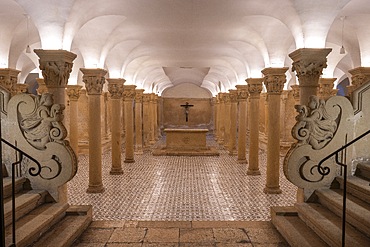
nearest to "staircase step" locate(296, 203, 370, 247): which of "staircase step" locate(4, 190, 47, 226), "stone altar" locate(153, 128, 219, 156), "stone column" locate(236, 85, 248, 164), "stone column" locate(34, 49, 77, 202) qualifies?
"staircase step" locate(4, 190, 47, 226)

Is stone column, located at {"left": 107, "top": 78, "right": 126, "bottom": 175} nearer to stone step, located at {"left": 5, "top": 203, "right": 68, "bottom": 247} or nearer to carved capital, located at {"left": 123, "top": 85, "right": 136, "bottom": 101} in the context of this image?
carved capital, located at {"left": 123, "top": 85, "right": 136, "bottom": 101}

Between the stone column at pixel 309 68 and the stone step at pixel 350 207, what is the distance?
7.34ft

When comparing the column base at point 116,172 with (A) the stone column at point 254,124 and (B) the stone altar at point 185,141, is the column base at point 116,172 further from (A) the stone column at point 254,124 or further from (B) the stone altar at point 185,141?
(B) the stone altar at point 185,141

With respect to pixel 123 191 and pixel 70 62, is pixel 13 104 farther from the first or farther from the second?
pixel 123 191

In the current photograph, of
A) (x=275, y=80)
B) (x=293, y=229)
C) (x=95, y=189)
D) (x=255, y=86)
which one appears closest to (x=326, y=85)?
(x=255, y=86)

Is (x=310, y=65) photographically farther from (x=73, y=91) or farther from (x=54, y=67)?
(x=73, y=91)

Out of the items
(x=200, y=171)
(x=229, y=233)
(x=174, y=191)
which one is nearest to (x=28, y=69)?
(x=200, y=171)

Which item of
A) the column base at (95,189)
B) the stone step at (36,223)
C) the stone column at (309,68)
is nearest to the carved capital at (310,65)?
the stone column at (309,68)

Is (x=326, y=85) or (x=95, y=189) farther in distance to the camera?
(x=326, y=85)

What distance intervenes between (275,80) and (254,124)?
271 centimetres

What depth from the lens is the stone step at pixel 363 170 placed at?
584cm

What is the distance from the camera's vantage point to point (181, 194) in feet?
32.8

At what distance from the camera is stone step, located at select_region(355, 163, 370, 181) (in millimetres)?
5839

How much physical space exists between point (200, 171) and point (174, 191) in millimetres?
3745
